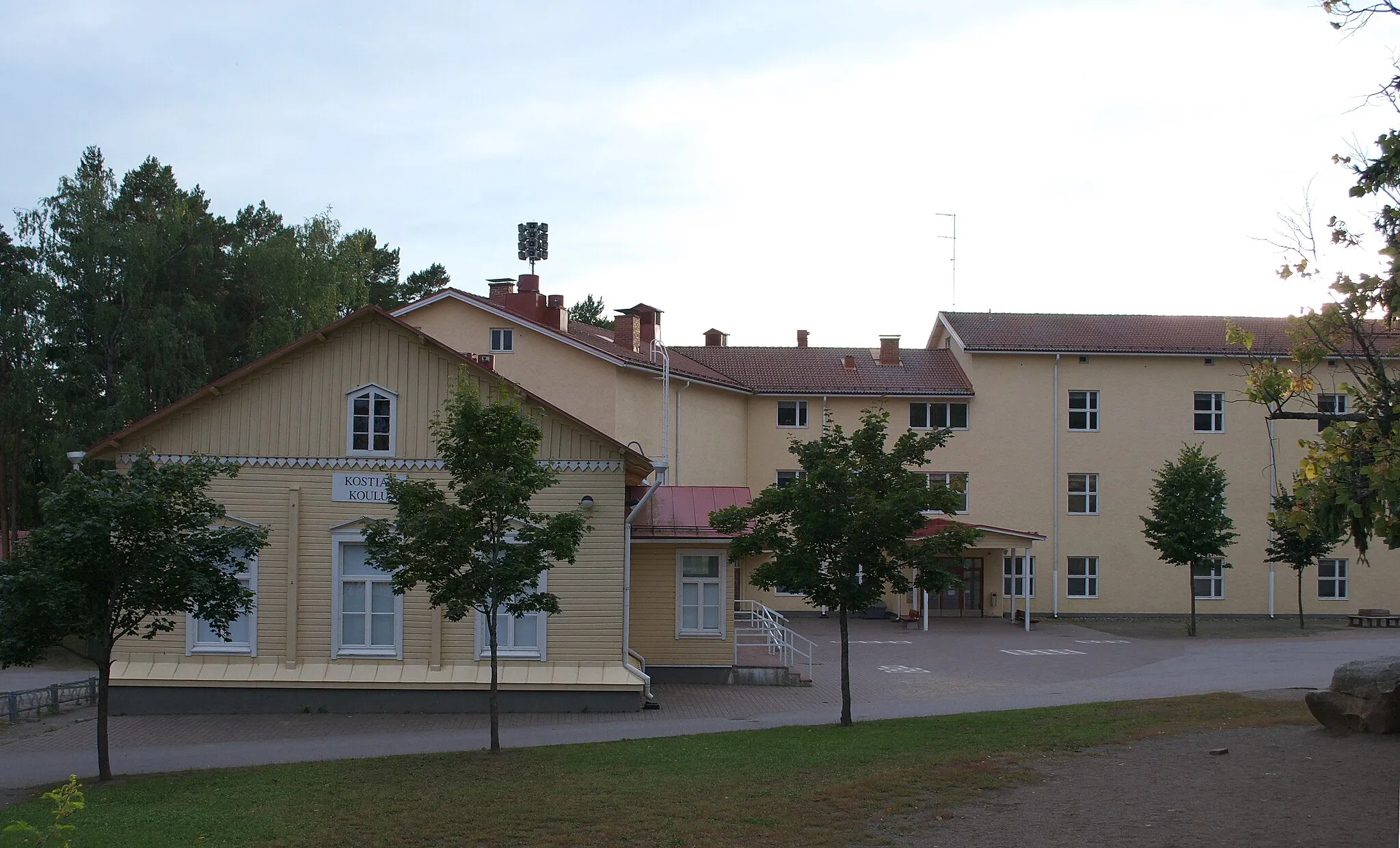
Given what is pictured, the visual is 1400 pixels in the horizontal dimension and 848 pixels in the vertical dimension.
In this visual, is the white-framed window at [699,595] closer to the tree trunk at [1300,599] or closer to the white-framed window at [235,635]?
the white-framed window at [235,635]

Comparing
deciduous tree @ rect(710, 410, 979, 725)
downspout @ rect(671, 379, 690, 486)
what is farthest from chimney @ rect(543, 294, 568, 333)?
deciduous tree @ rect(710, 410, 979, 725)

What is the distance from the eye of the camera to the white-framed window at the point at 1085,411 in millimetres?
42344

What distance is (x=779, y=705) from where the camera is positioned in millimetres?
20859

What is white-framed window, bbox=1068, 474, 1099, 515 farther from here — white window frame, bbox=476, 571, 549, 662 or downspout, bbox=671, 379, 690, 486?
white window frame, bbox=476, 571, 549, 662

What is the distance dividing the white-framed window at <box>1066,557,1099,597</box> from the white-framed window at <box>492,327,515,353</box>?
69.1 feet

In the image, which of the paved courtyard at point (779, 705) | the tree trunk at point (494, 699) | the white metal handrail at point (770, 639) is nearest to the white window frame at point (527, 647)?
the paved courtyard at point (779, 705)

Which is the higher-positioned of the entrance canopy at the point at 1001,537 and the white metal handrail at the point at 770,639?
the entrance canopy at the point at 1001,537

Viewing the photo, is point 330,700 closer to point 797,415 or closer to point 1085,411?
point 797,415

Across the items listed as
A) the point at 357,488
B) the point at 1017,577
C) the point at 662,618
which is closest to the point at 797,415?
the point at 1017,577

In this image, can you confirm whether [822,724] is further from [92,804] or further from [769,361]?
[769,361]

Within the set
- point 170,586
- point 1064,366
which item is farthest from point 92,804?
point 1064,366

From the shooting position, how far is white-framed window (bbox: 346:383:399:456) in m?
20.5

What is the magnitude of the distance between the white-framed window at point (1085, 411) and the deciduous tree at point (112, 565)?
33.3 meters

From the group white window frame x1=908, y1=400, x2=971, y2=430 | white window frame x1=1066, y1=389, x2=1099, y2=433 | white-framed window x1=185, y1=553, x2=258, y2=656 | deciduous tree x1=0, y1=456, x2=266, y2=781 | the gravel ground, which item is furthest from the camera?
white window frame x1=908, y1=400, x2=971, y2=430
